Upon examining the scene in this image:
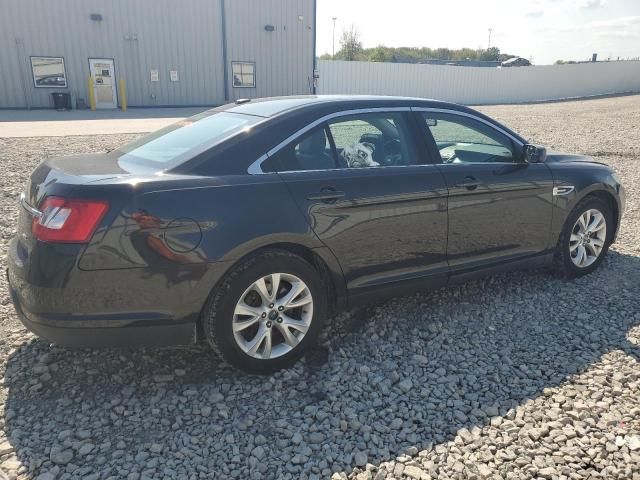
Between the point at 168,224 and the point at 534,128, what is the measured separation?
17133mm

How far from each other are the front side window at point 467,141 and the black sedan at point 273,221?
0.04 feet

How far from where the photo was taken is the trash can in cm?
2195

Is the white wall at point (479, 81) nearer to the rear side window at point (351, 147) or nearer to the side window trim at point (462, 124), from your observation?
the side window trim at point (462, 124)

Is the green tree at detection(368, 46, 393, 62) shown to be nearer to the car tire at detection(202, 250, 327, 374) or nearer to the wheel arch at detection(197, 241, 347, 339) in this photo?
the wheel arch at detection(197, 241, 347, 339)

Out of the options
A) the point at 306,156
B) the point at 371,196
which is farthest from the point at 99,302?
the point at 371,196

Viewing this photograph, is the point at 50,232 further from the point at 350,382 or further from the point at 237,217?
the point at 350,382

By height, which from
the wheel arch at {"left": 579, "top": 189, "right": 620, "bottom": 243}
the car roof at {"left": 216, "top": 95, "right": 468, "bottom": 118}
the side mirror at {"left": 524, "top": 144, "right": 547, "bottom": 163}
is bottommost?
the wheel arch at {"left": 579, "top": 189, "right": 620, "bottom": 243}

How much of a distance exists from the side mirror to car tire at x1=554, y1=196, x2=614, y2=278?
2.08 feet

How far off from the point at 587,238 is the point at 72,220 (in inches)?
166

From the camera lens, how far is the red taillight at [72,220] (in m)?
2.67

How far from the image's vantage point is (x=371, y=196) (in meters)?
3.44

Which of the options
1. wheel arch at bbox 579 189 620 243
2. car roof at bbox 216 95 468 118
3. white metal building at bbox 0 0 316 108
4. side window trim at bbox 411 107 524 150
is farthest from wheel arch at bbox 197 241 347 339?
white metal building at bbox 0 0 316 108

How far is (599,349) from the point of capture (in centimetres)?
359

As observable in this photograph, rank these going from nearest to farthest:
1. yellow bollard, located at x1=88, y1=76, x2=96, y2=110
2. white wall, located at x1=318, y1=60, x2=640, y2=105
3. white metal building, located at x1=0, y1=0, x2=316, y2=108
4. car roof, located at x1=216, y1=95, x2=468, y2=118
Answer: car roof, located at x1=216, y1=95, x2=468, y2=118 < white metal building, located at x1=0, y1=0, x2=316, y2=108 < yellow bollard, located at x1=88, y1=76, x2=96, y2=110 < white wall, located at x1=318, y1=60, x2=640, y2=105
